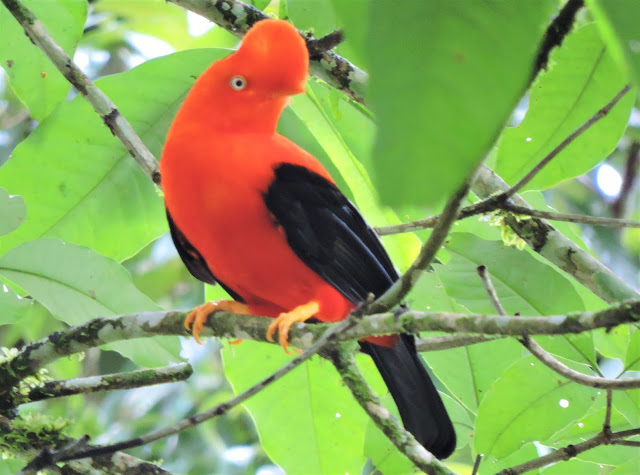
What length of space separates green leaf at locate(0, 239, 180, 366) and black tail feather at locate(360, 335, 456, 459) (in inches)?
27.3

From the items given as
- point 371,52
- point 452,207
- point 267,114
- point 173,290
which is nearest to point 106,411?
point 173,290

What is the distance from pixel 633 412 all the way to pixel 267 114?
1.44m

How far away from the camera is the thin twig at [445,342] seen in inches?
84.5

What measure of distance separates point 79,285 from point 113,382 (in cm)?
32

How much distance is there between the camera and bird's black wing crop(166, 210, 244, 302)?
2596 mm

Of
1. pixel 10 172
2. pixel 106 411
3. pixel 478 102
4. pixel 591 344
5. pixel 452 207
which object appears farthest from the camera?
pixel 106 411

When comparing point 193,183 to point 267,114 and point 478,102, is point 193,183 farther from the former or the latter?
point 478,102

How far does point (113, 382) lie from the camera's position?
2256mm

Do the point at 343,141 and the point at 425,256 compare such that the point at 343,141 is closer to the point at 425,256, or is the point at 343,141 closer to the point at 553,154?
the point at 553,154

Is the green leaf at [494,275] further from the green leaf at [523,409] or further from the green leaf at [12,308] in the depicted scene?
the green leaf at [12,308]

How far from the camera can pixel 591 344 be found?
1.97 meters

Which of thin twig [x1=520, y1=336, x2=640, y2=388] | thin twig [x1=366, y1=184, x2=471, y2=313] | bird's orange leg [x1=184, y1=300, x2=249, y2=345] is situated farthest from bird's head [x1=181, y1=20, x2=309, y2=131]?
thin twig [x1=520, y1=336, x2=640, y2=388]

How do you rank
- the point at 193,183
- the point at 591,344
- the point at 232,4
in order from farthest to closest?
the point at 232,4, the point at 193,183, the point at 591,344

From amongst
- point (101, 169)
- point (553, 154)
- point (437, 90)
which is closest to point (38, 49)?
point (101, 169)
